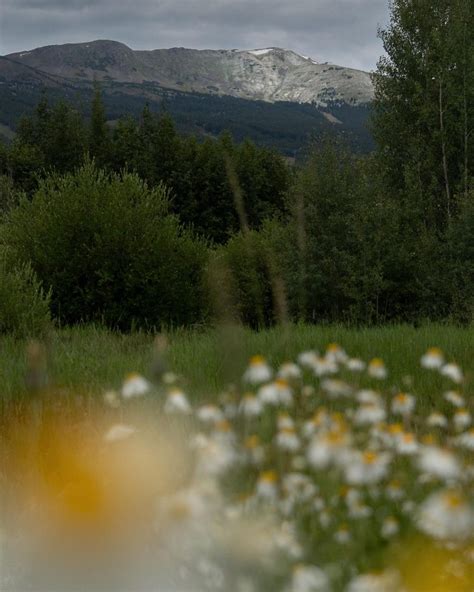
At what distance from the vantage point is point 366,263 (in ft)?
110

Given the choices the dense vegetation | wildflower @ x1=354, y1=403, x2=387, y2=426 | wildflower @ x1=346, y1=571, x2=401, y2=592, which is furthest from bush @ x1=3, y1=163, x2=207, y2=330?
wildflower @ x1=346, y1=571, x2=401, y2=592

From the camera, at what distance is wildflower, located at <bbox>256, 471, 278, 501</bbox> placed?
2472 mm

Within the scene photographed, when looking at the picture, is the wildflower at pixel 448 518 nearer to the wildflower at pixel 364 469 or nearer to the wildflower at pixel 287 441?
the wildflower at pixel 364 469

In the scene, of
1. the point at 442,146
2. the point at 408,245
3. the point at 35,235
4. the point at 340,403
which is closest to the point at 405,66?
the point at 442,146

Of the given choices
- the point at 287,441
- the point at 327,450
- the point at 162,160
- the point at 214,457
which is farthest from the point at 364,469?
the point at 162,160

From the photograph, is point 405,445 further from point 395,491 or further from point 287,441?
point 287,441

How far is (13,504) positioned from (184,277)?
2503 centimetres

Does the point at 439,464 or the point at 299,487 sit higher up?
the point at 439,464

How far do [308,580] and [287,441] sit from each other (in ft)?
2.61

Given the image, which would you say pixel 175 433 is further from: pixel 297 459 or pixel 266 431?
pixel 297 459

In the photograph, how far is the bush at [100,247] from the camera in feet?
81.1

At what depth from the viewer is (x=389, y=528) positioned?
2.38 m

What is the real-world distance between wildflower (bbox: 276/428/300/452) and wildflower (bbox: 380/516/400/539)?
479 millimetres

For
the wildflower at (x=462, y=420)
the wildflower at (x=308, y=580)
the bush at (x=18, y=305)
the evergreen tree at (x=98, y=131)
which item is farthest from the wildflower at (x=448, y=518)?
the evergreen tree at (x=98, y=131)
